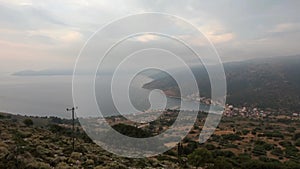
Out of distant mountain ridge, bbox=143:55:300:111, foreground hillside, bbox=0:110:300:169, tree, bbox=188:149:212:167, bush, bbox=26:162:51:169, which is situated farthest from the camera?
distant mountain ridge, bbox=143:55:300:111

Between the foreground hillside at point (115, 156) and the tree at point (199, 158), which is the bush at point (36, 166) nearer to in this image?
the foreground hillside at point (115, 156)

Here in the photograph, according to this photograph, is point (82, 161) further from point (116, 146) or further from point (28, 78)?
point (28, 78)

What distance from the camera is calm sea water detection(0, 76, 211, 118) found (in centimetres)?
1303

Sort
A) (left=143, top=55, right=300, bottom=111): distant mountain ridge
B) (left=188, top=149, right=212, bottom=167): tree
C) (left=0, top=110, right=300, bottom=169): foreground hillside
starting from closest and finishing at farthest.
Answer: (left=0, top=110, right=300, bottom=169): foreground hillside, (left=188, top=149, right=212, bottom=167): tree, (left=143, top=55, right=300, bottom=111): distant mountain ridge

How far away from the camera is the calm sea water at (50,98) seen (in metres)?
13.0

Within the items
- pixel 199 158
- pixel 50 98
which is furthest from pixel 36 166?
pixel 50 98

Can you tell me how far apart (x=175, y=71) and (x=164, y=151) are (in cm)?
1251

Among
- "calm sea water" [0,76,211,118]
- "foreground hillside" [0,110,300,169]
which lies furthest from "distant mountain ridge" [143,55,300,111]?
"foreground hillside" [0,110,300,169]

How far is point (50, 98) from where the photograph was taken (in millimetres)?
105688

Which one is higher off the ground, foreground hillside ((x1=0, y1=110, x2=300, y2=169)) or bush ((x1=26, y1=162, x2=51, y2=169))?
bush ((x1=26, y1=162, x2=51, y2=169))

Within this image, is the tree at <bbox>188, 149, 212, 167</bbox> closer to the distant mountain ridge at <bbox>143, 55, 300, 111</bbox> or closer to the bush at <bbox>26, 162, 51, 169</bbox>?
the bush at <bbox>26, 162, 51, 169</bbox>

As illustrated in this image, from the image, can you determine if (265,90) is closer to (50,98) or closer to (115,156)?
(50,98)

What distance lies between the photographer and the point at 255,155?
2620cm

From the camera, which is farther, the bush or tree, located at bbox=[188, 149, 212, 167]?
tree, located at bbox=[188, 149, 212, 167]
